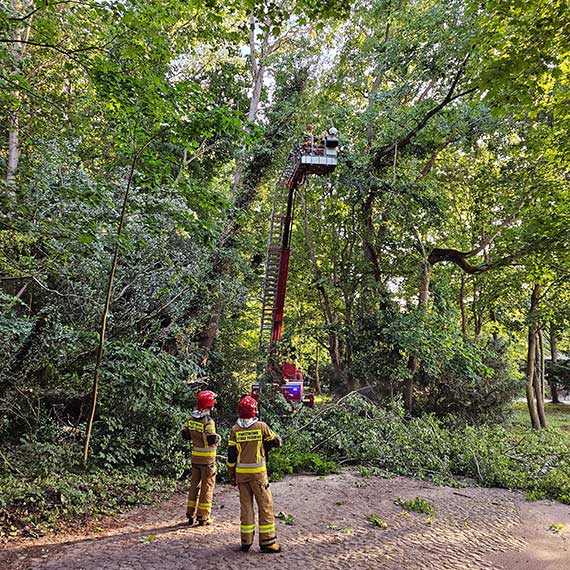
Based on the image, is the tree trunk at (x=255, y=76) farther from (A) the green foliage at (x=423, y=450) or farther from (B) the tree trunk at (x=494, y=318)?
(B) the tree trunk at (x=494, y=318)

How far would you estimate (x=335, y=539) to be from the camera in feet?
16.7

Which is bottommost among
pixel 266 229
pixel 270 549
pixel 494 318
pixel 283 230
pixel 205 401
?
pixel 270 549

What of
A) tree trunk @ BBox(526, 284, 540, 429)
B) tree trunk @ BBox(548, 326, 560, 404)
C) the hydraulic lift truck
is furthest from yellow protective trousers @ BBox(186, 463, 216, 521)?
tree trunk @ BBox(548, 326, 560, 404)

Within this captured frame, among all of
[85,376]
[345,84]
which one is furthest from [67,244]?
[345,84]

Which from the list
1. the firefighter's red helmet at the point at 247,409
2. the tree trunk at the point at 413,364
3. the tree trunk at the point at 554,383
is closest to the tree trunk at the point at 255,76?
the tree trunk at the point at 413,364

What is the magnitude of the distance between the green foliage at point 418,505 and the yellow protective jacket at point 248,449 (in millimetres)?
3040

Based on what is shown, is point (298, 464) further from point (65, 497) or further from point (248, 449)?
point (65, 497)

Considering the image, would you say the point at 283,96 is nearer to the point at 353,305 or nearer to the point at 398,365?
the point at 353,305

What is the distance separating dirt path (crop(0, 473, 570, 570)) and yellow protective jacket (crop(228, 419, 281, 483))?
0.84 metres

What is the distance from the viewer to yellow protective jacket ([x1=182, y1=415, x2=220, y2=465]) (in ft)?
17.5

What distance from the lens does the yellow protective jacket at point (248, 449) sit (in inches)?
187

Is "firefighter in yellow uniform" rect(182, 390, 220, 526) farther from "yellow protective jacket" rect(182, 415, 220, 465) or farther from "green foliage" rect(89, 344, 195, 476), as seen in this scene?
"green foliage" rect(89, 344, 195, 476)

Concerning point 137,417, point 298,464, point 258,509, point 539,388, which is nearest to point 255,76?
point 137,417

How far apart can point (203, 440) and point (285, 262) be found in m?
7.91
